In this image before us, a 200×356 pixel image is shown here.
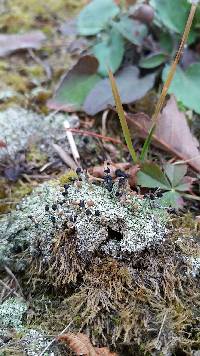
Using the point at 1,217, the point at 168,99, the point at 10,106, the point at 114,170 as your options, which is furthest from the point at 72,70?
the point at 1,217

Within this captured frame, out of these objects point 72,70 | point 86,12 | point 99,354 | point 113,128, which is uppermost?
point 86,12

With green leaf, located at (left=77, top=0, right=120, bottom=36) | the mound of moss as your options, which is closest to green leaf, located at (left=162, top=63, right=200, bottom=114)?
Result: green leaf, located at (left=77, top=0, right=120, bottom=36)

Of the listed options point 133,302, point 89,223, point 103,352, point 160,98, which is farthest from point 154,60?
point 103,352

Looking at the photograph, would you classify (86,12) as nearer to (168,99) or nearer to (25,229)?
(168,99)

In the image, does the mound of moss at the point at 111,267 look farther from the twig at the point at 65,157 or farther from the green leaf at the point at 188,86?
the green leaf at the point at 188,86

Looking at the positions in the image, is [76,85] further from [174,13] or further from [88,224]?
[88,224]
